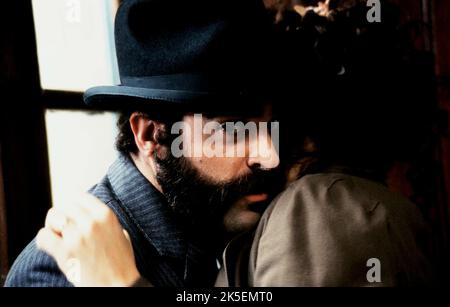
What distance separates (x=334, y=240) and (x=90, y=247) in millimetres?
436

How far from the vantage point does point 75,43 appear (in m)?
1.32

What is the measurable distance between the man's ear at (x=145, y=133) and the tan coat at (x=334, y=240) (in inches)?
15.6

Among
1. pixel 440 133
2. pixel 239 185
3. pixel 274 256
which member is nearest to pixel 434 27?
pixel 440 133

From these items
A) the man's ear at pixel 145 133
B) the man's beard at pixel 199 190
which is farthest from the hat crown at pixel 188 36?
the man's beard at pixel 199 190

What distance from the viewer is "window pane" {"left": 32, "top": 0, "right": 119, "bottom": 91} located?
1.23 metres

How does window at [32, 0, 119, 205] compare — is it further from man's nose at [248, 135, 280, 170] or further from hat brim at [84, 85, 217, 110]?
man's nose at [248, 135, 280, 170]

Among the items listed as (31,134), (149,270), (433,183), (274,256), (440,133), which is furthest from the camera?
(433,183)

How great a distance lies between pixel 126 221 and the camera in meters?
1.08

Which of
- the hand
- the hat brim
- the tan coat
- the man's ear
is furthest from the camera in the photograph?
the man's ear

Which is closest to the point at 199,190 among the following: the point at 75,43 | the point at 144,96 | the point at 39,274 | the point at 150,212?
the point at 150,212

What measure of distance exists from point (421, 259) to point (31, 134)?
0.89 m

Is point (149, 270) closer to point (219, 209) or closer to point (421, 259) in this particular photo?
point (219, 209)

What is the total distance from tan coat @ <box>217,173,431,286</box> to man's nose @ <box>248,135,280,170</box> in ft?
0.61

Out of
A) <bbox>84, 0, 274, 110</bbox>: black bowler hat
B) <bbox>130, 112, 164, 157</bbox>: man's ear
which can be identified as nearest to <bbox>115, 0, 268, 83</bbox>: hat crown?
<bbox>84, 0, 274, 110</bbox>: black bowler hat
